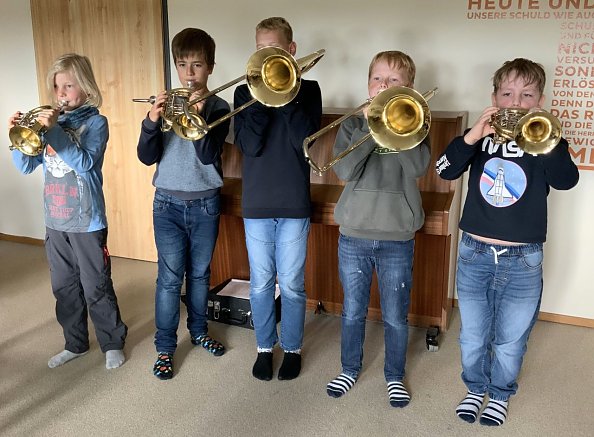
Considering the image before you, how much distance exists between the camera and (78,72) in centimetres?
243

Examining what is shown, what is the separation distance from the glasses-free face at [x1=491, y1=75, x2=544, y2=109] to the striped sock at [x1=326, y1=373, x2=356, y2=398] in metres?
1.27

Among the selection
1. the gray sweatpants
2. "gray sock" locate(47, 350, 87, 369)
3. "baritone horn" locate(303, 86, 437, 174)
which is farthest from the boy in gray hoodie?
"gray sock" locate(47, 350, 87, 369)

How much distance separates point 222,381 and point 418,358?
3.05 ft

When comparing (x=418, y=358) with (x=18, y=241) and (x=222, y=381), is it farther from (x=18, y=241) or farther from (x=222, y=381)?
(x=18, y=241)

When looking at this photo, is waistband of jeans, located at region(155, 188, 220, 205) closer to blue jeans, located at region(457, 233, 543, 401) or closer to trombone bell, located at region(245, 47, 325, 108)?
trombone bell, located at region(245, 47, 325, 108)

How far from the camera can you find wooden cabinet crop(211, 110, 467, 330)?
279cm

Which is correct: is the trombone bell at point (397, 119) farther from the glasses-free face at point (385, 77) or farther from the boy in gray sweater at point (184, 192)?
the boy in gray sweater at point (184, 192)

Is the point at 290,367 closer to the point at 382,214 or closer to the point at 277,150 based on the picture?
the point at 382,214

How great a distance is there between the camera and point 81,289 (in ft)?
8.77

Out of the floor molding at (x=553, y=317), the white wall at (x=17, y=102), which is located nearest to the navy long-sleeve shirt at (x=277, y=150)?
the floor molding at (x=553, y=317)

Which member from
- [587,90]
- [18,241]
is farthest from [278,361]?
[18,241]

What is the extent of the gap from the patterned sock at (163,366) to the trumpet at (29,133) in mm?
1039

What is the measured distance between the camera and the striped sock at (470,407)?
2.27 m

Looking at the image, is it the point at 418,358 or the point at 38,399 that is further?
the point at 418,358
